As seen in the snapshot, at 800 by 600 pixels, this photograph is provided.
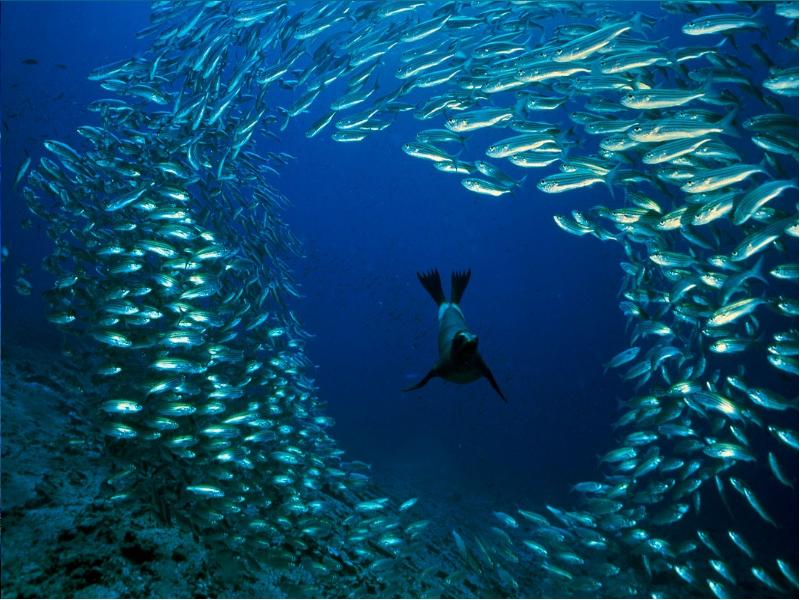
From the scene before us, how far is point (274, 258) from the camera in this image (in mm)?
8578

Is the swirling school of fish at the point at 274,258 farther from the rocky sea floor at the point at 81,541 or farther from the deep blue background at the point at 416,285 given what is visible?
the deep blue background at the point at 416,285

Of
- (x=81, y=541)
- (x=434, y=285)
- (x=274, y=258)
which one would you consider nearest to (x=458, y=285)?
(x=434, y=285)

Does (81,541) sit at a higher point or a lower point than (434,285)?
lower

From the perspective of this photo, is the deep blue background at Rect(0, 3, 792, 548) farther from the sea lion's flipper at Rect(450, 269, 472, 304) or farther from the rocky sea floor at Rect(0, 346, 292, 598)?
the sea lion's flipper at Rect(450, 269, 472, 304)

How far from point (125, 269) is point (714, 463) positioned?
29.8 feet

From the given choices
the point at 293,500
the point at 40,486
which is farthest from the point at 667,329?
the point at 40,486

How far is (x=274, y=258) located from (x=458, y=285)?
230 inches

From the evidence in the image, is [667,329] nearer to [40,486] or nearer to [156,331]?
[156,331]

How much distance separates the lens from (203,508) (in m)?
5.04

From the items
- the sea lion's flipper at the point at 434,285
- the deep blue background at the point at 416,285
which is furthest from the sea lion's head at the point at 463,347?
the deep blue background at the point at 416,285

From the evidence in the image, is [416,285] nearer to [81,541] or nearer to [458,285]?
[81,541]

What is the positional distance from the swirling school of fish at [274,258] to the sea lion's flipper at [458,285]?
2.58 metres

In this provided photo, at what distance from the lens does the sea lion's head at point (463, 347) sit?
2.69 meters

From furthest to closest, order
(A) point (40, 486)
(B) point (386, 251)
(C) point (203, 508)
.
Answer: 1. (B) point (386, 251)
2. (C) point (203, 508)
3. (A) point (40, 486)
